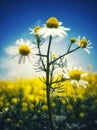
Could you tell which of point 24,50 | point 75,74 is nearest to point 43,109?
point 75,74

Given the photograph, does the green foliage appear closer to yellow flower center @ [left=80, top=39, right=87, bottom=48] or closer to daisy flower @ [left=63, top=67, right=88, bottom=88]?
daisy flower @ [left=63, top=67, right=88, bottom=88]

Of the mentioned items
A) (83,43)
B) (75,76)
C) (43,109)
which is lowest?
(43,109)

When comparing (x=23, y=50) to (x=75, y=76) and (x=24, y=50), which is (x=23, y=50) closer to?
(x=24, y=50)

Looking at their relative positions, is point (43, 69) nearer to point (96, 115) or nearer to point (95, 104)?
point (96, 115)

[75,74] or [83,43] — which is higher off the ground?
[83,43]

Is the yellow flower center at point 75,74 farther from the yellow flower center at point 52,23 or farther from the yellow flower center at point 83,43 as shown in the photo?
the yellow flower center at point 52,23

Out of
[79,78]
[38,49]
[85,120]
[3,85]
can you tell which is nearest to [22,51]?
[38,49]

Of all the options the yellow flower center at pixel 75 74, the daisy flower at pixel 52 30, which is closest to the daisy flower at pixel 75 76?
the yellow flower center at pixel 75 74
